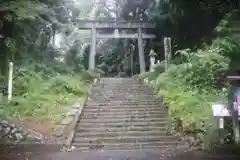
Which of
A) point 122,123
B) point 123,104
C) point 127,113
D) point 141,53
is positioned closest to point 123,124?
point 122,123

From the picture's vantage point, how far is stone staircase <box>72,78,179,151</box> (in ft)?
33.0

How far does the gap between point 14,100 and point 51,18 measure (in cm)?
575

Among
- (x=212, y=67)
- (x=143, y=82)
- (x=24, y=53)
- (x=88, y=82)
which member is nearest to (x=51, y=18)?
(x=24, y=53)

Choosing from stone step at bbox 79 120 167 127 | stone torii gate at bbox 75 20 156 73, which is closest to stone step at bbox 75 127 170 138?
stone step at bbox 79 120 167 127

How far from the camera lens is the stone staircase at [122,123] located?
10062 millimetres

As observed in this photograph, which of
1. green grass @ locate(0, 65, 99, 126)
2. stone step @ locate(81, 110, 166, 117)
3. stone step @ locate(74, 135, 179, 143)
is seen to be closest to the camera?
stone step @ locate(74, 135, 179, 143)

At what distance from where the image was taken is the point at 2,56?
14.7 meters

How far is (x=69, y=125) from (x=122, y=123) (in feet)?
6.35

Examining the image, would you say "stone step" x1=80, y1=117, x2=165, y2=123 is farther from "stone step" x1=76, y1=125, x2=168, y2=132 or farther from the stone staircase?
"stone step" x1=76, y1=125, x2=168, y2=132

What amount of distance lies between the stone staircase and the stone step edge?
205mm

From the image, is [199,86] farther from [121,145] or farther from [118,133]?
[121,145]

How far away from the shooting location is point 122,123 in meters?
11.7

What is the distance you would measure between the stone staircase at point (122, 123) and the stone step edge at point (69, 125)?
0.20 metres

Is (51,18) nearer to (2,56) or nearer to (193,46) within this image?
(2,56)
